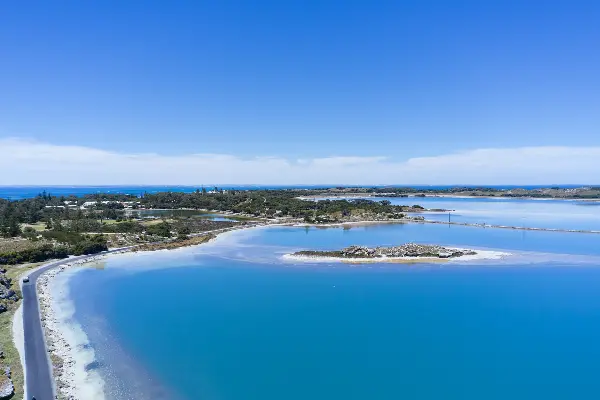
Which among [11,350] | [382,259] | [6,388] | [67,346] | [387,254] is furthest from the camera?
[387,254]

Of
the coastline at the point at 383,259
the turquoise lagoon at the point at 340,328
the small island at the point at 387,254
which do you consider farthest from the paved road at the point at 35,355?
the small island at the point at 387,254

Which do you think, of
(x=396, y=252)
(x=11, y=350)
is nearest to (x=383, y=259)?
(x=396, y=252)

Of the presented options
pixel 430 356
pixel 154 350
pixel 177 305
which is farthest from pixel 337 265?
pixel 154 350

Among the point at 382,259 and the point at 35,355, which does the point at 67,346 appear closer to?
the point at 35,355

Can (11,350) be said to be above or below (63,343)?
above

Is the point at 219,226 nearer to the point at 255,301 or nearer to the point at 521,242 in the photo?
the point at 255,301

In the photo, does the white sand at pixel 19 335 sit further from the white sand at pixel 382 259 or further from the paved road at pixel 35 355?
the white sand at pixel 382 259

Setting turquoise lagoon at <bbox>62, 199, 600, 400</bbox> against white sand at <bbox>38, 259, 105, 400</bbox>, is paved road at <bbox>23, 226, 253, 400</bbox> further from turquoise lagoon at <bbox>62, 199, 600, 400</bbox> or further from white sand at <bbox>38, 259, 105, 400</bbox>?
turquoise lagoon at <bbox>62, 199, 600, 400</bbox>
